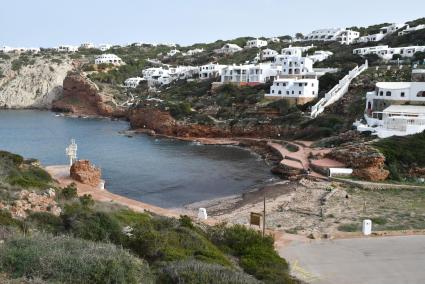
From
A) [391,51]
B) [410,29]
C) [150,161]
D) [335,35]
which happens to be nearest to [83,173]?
[150,161]

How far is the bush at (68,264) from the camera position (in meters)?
7.14

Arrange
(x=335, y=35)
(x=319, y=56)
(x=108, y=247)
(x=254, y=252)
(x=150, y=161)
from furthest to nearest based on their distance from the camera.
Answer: (x=335, y=35), (x=319, y=56), (x=150, y=161), (x=254, y=252), (x=108, y=247)

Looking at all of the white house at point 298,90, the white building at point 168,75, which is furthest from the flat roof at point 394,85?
the white building at point 168,75

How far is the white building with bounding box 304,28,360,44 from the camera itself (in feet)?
291

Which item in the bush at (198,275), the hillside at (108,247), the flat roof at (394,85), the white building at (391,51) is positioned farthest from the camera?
the white building at (391,51)

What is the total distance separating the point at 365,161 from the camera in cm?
3028

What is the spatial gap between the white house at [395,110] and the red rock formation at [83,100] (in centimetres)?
4659

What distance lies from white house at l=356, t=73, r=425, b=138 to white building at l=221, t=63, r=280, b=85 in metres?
20.6

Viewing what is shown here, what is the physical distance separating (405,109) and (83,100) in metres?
61.7

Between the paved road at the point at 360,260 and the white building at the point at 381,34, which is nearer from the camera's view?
the paved road at the point at 360,260

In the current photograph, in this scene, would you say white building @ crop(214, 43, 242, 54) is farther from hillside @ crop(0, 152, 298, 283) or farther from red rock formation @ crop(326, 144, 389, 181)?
hillside @ crop(0, 152, 298, 283)

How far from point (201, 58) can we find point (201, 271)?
3825 inches

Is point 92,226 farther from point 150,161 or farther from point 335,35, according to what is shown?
point 335,35

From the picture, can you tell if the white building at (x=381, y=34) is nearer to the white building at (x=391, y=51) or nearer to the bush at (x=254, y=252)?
the white building at (x=391, y=51)
